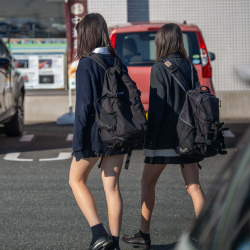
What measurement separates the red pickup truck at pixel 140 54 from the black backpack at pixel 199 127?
4634 millimetres

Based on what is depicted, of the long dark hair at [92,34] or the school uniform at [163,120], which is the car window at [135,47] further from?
the long dark hair at [92,34]

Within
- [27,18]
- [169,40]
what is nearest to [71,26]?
[27,18]

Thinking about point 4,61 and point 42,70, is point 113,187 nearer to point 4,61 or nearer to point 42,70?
point 4,61

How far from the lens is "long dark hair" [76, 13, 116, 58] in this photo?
4.52m

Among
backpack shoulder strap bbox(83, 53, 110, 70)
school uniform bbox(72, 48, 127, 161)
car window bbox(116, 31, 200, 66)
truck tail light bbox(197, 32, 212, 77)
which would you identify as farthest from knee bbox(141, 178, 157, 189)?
truck tail light bbox(197, 32, 212, 77)

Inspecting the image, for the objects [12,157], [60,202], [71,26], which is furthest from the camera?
[71,26]

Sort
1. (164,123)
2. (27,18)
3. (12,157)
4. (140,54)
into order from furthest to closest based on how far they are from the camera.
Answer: (27,18), (140,54), (12,157), (164,123)

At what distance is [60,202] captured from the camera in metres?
6.44

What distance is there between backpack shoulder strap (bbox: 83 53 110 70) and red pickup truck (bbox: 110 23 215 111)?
4.77 metres

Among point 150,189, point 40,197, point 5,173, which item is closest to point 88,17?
point 150,189

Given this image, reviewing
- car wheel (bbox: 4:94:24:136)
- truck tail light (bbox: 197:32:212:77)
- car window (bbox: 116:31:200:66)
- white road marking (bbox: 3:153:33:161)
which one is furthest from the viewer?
car wheel (bbox: 4:94:24:136)

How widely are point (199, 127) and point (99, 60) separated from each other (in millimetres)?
801

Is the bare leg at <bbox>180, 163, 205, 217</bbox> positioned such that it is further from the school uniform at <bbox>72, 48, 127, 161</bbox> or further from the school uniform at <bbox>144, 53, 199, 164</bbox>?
the school uniform at <bbox>72, 48, 127, 161</bbox>

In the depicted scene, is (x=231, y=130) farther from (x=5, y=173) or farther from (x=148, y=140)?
(x=148, y=140)
